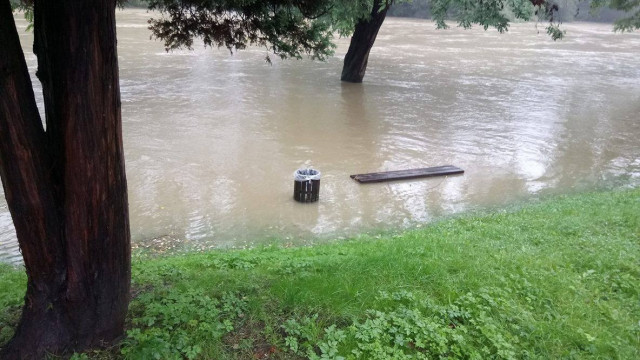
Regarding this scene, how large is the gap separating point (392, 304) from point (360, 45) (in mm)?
16822

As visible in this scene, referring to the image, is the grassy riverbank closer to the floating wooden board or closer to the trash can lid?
the trash can lid

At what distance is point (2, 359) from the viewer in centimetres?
315

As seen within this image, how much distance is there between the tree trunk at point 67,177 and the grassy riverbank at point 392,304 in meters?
0.37

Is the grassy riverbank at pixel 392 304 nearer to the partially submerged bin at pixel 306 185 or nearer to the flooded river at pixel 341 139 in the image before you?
the flooded river at pixel 341 139

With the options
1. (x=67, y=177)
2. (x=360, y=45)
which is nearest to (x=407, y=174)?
(x=67, y=177)

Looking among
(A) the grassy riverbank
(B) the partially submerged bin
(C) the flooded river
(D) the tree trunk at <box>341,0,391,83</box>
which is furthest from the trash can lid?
(D) the tree trunk at <box>341,0,391,83</box>

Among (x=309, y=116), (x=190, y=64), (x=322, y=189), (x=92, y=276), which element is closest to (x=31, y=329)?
(x=92, y=276)

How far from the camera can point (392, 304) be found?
3.91 metres

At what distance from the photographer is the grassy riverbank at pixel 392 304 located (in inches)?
136

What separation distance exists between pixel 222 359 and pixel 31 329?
121 cm

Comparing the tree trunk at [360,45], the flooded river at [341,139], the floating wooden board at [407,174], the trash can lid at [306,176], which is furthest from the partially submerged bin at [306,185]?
the tree trunk at [360,45]

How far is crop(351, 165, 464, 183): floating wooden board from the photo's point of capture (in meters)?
9.92

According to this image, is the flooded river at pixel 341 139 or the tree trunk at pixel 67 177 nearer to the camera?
the tree trunk at pixel 67 177

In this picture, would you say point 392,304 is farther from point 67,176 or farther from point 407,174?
point 407,174
